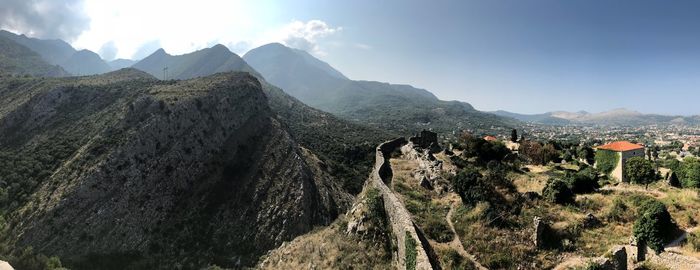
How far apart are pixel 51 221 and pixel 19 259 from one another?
345 inches

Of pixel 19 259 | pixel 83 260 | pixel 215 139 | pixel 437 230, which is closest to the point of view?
pixel 437 230

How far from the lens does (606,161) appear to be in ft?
152

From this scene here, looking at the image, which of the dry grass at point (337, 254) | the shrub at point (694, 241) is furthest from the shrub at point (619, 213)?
the dry grass at point (337, 254)

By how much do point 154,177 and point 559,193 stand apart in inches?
2942

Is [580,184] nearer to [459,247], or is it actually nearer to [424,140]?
[459,247]

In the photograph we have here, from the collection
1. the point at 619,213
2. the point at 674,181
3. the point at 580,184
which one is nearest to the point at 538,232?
the point at 619,213

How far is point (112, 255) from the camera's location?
65.1 metres

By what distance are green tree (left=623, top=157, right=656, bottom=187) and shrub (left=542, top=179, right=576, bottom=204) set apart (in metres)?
11.0

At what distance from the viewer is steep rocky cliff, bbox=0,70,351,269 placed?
2633 inches

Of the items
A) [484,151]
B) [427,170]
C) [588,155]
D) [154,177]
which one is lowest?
[154,177]

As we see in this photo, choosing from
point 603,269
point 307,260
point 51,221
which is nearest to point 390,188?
point 307,260

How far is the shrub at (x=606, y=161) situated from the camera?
149ft

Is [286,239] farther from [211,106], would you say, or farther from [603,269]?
[603,269]

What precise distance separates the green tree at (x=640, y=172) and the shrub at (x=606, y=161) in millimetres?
9174
